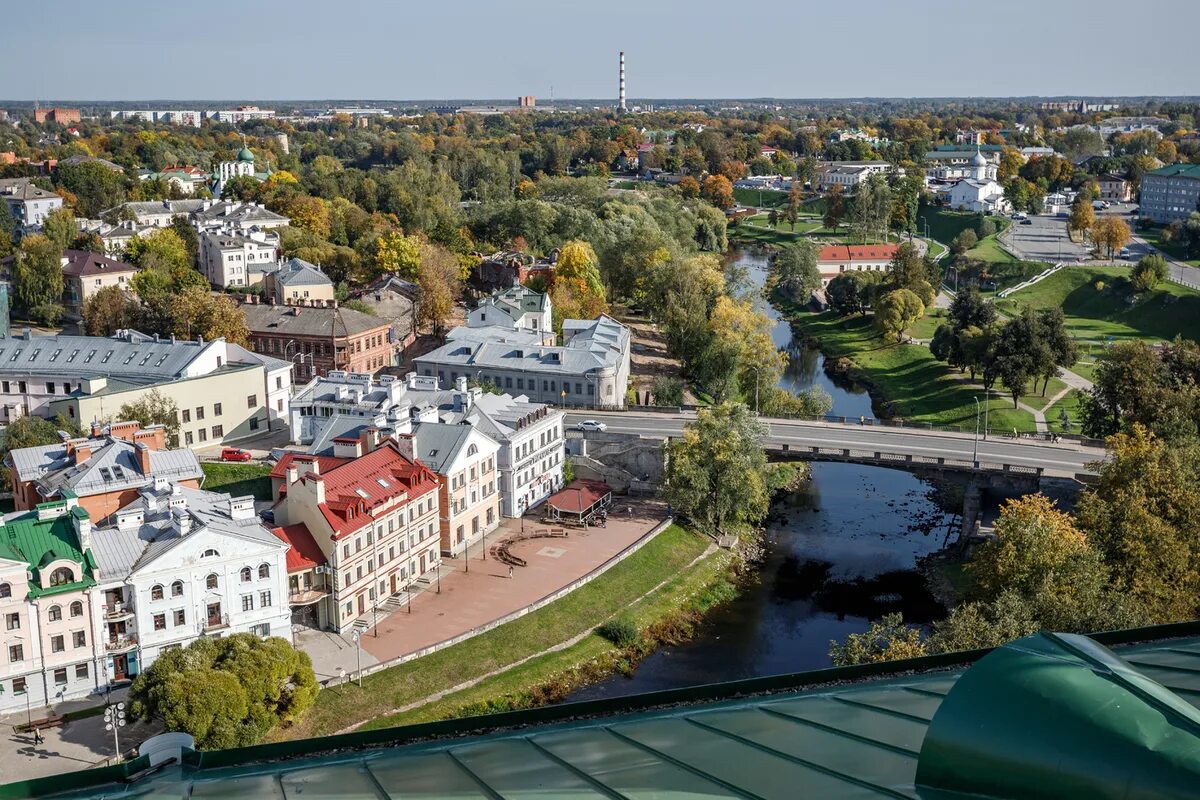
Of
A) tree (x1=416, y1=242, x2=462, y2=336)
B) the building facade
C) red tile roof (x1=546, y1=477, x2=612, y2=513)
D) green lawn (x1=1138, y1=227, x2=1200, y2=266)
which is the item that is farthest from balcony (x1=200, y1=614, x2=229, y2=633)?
the building facade

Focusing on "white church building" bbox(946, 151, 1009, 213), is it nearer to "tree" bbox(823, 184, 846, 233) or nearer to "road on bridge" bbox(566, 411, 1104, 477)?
"tree" bbox(823, 184, 846, 233)

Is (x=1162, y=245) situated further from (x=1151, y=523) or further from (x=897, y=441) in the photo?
(x=1151, y=523)

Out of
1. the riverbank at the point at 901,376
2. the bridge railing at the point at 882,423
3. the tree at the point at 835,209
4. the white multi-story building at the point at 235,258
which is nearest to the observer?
the bridge railing at the point at 882,423

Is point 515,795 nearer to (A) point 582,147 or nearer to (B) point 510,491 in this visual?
(B) point 510,491

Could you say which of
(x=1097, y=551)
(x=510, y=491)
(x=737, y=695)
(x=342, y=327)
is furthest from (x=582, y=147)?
(x=737, y=695)

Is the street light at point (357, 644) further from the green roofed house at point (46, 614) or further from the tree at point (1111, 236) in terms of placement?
the tree at point (1111, 236)

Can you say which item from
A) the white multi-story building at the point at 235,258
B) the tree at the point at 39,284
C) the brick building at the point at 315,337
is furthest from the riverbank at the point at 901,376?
the tree at the point at 39,284
